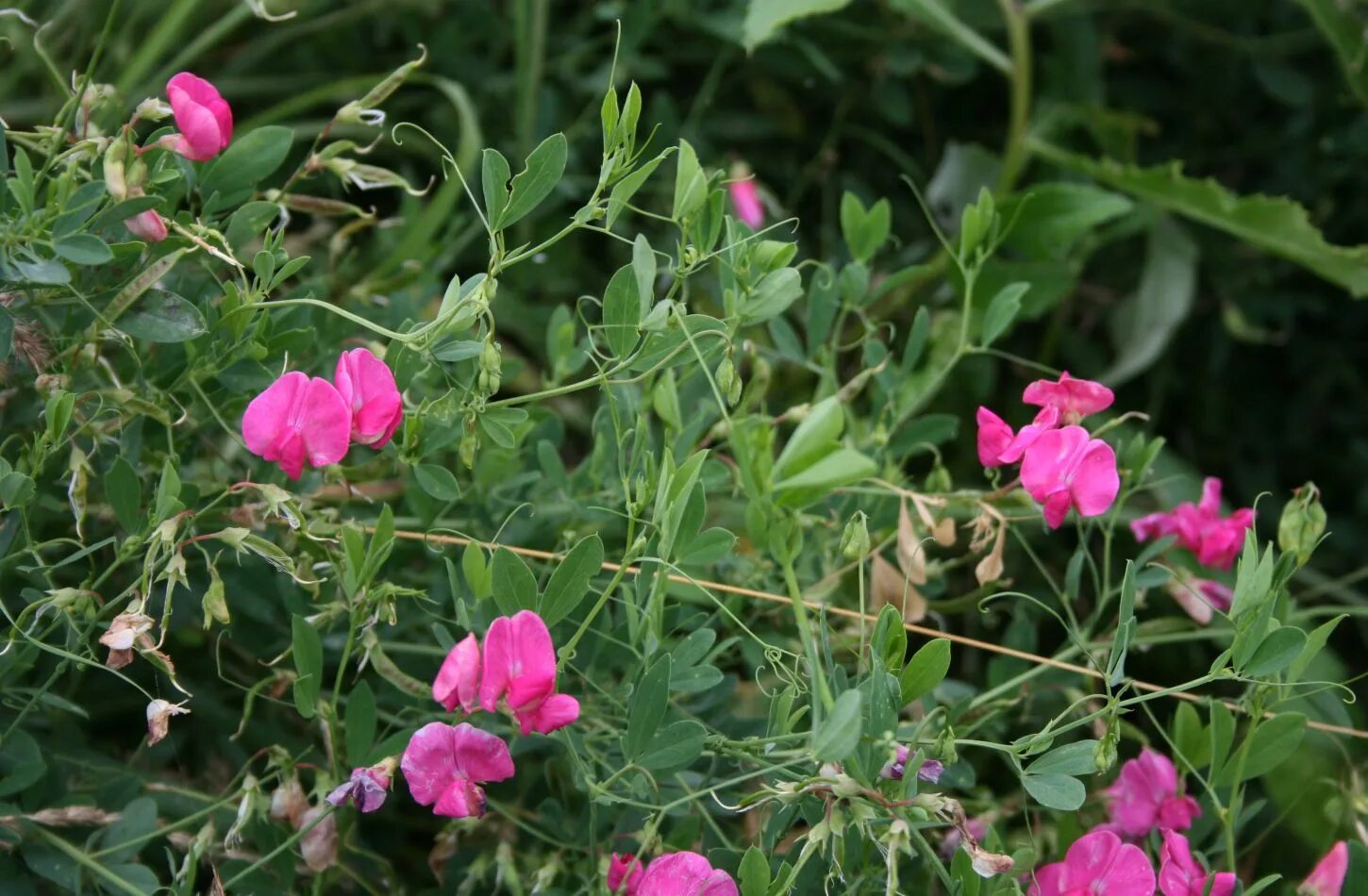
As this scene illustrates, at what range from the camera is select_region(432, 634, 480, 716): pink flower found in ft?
1.75

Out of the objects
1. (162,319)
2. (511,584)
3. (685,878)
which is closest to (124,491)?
(162,319)

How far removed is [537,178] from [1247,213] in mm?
669

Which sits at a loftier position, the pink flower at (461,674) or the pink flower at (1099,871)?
the pink flower at (461,674)

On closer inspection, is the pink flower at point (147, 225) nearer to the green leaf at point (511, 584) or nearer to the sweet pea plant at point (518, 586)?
the sweet pea plant at point (518, 586)

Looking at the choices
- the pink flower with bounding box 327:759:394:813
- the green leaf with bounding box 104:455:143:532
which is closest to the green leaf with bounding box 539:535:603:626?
the pink flower with bounding box 327:759:394:813

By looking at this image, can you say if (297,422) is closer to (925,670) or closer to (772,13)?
(925,670)

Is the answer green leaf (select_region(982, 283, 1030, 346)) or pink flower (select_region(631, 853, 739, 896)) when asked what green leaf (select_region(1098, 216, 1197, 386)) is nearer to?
green leaf (select_region(982, 283, 1030, 346))

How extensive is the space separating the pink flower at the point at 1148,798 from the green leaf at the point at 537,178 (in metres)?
0.44

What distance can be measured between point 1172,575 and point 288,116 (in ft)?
2.71

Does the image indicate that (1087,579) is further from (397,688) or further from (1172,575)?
(397,688)

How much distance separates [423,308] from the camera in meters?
0.88

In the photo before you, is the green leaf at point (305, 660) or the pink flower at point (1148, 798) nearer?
the green leaf at point (305, 660)

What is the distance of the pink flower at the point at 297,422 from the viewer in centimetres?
58

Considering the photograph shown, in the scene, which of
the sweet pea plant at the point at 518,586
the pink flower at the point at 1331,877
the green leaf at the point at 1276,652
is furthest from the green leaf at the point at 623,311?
the pink flower at the point at 1331,877
